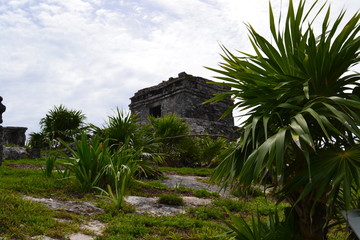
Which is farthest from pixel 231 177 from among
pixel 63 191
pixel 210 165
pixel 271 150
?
pixel 210 165

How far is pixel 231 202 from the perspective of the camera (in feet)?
21.4

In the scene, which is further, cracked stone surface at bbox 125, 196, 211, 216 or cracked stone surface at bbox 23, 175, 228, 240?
cracked stone surface at bbox 125, 196, 211, 216

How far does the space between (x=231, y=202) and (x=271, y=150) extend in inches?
162

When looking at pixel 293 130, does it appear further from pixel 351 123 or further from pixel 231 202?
pixel 231 202

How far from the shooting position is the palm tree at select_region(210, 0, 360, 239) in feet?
8.93

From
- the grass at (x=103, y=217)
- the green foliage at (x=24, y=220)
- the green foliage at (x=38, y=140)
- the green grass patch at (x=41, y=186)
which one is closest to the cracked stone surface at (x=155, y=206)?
the grass at (x=103, y=217)

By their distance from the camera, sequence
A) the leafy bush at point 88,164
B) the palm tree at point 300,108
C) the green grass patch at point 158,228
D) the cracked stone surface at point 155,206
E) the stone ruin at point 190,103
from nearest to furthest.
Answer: the palm tree at point 300,108, the green grass patch at point 158,228, the cracked stone surface at point 155,206, the leafy bush at point 88,164, the stone ruin at point 190,103

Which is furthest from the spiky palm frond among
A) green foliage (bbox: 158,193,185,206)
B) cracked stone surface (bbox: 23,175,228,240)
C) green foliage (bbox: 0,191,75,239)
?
green foliage (bbox: 158,193,185,206)

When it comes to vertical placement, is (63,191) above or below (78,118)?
below

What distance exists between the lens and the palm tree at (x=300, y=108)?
2721 millimetres

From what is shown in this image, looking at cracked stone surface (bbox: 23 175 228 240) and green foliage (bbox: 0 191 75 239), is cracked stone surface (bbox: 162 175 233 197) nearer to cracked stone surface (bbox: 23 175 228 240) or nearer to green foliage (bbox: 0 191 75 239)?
cracked stone surface (bbox: 23 175 228 240)

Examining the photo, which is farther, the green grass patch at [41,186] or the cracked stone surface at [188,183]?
the cracked stone surface at [188,183]

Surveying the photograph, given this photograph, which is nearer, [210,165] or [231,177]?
[231,177]

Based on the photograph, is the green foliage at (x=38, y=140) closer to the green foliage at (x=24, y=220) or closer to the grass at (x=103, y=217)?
the grass at (x=103, y=217)
